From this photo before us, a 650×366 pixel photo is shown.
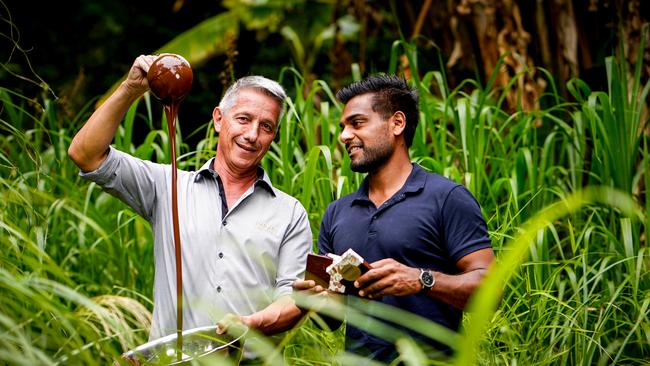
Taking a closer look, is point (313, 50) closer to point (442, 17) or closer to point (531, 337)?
point (442, 17)

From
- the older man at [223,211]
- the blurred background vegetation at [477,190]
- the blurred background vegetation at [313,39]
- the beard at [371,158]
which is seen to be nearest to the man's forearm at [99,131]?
the older man at [223,211]

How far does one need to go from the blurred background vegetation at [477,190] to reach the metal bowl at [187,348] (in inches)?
2.3

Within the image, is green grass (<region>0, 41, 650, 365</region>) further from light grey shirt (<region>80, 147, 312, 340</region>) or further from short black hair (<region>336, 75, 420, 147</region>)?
short black hair (<region>336, 75, 420, 147</region>)

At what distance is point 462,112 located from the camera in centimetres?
383

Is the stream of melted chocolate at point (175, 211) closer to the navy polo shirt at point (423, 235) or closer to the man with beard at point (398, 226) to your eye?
the man with beard at point (398, 226)

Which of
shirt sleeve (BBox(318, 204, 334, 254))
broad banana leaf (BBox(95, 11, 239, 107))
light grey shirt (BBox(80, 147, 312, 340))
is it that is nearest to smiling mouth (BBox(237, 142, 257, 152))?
light grey shirt (BBox(80, 147, 312, 340))

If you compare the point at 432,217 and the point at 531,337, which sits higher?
the point at 432,217

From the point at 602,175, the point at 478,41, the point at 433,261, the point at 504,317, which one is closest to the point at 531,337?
the point at 504,317

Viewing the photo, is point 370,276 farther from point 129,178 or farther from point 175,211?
point 129,178

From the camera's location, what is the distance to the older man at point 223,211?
8.46ft

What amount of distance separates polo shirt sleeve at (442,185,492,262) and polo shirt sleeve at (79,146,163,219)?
37.9 inches

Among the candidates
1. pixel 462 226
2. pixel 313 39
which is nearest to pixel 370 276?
pixel 462 226

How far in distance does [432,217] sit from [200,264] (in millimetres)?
751

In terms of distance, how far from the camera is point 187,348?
2.13 m
